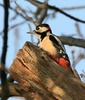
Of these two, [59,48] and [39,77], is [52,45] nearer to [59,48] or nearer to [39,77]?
[59,48]

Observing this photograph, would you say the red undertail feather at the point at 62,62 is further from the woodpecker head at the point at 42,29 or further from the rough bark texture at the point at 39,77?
the woodpecker head at the point at 42,29

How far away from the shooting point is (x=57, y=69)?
2689 mm

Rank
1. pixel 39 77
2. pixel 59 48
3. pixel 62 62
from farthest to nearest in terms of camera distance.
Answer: pixel 59 48
pixel 62 62
pixel 39 77

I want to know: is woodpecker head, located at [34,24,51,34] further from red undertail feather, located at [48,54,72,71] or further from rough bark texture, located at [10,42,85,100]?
rough bark texture, located at [10,42,85,100]

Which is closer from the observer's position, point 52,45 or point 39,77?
point 39,77

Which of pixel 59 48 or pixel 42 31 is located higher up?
pixel 42 31

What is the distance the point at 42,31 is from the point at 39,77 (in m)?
1.59

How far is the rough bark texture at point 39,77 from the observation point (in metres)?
2.36

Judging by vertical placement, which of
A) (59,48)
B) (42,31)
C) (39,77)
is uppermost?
(42,31)

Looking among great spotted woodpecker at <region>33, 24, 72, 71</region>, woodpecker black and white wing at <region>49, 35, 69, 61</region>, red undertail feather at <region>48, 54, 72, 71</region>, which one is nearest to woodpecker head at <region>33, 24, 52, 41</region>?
great spotted woodpecker at <region>33, 24, 72, 71</region>

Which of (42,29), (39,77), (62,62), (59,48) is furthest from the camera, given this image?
(42,29)

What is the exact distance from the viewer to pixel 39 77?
2.52 meters

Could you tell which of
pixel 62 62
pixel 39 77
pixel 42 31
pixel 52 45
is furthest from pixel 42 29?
pixel 39 77

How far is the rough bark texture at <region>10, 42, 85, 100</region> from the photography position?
2.36 meters
